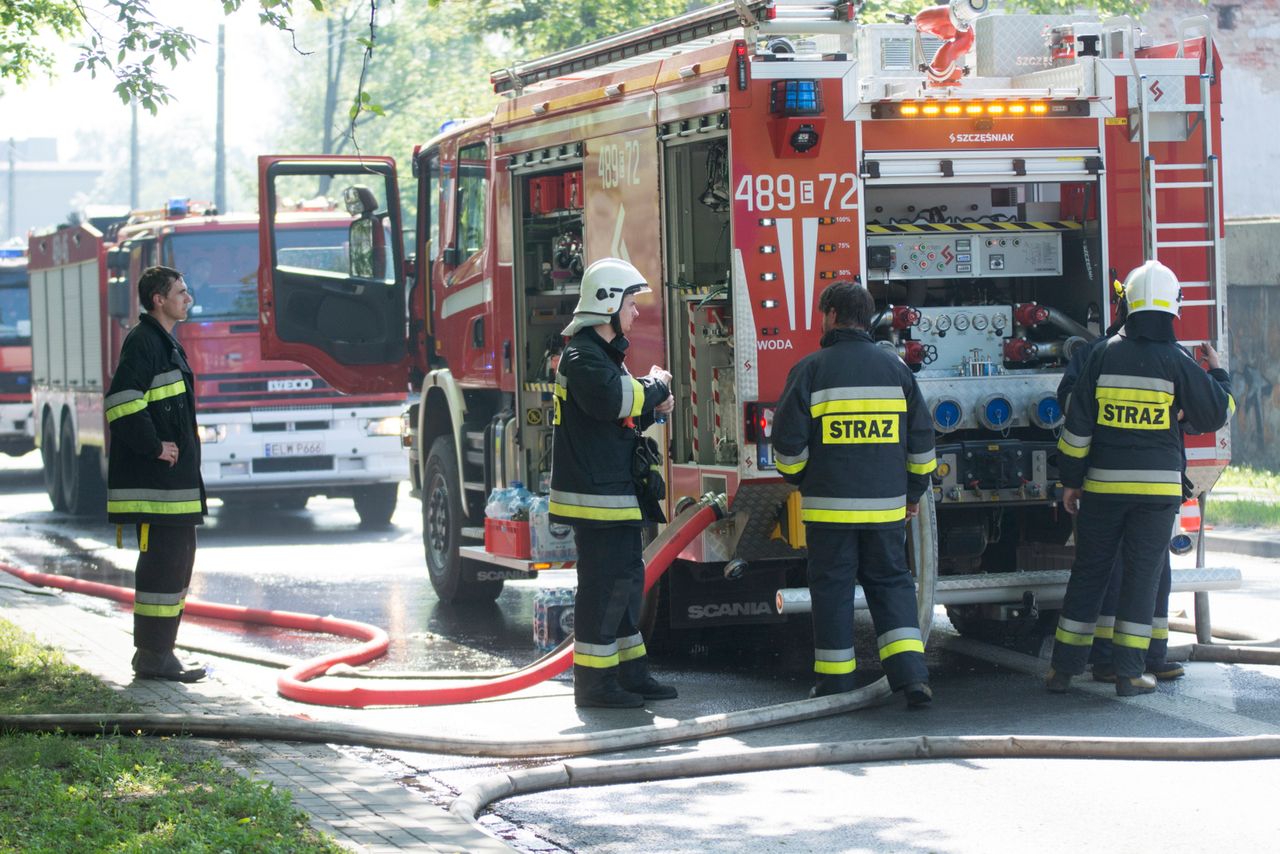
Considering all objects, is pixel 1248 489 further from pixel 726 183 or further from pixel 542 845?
pixel 542 845

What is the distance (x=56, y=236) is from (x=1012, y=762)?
54.1 ft

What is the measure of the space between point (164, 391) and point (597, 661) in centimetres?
246

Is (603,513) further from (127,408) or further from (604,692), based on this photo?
(127,408)

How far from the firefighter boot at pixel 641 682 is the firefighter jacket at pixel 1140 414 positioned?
1.98 metres

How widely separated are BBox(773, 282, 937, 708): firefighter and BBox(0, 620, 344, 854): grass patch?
2.53 metres

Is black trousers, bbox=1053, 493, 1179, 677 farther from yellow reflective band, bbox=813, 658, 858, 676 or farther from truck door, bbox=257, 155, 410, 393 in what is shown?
truck door, bbox=257, 155, 410, 393

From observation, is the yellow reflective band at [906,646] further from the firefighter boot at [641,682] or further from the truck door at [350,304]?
the truck door at [350,304]

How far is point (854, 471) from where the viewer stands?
25.1ft

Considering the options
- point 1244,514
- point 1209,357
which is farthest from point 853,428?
point 1244,514

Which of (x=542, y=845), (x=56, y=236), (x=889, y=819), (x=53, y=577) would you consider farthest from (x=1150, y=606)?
(x=56, y=236)

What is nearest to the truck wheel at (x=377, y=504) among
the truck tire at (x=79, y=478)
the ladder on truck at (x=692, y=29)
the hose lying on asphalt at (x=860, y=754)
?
the truck tire at (x=79, y=478)

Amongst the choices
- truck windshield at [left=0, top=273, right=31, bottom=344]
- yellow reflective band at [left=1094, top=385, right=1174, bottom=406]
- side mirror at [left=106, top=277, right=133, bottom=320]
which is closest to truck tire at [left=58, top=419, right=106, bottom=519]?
side mirror at [left=106, top=277, right=133, bottom=320]

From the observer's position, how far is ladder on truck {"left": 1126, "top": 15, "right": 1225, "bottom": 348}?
28.5 feet

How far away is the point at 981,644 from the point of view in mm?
9469
